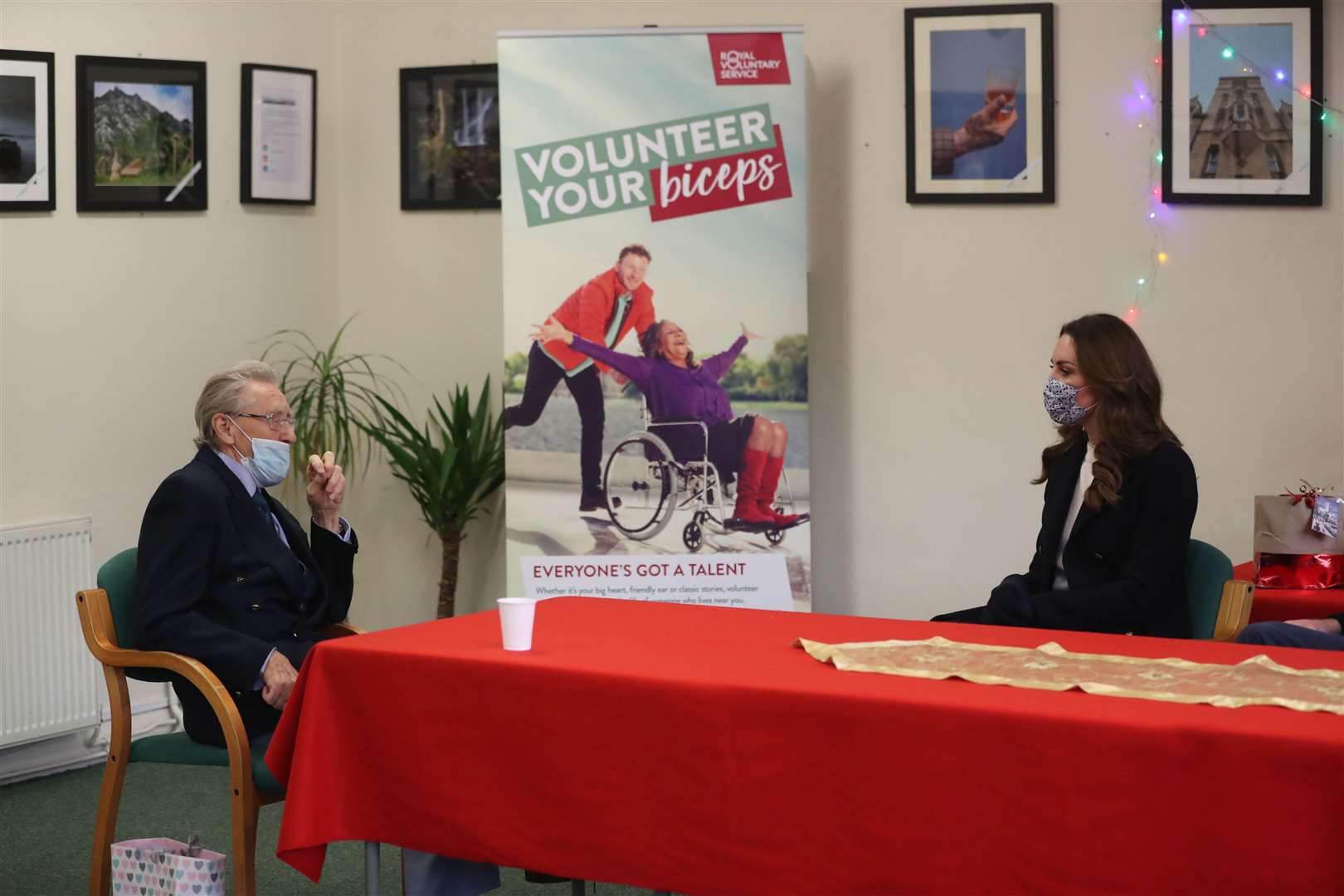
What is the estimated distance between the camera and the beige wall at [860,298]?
460 centimetres

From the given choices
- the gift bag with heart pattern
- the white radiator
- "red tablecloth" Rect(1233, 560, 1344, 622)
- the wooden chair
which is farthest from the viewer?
the white radiator

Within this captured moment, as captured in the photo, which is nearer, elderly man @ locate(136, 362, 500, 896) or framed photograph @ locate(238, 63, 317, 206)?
elderly man @ locate(136, 362, 500, 896)

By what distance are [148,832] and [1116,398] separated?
271 cm

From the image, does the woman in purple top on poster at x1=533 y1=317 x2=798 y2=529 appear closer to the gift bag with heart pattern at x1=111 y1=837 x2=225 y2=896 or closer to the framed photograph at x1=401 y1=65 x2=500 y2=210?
the framed photograph at x1=401 y1=65 x2=500 y2=210

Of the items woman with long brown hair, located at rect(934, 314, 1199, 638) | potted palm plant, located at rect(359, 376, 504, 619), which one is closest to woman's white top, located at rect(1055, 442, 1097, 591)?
woman with long brown hair, located at rect(934, 314, 1199, 638)

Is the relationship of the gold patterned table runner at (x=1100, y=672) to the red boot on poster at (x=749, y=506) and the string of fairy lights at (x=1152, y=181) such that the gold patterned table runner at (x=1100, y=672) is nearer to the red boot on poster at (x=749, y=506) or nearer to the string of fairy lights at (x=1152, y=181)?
the red boot on poster at (x=749, y=506)

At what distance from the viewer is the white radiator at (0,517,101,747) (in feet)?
14.5

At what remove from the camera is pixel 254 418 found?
3215 mm

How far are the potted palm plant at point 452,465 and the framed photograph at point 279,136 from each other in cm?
84

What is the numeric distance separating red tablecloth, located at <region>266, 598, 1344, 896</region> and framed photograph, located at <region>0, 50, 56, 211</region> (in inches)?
106

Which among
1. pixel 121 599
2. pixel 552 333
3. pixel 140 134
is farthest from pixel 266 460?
pixel 140 134

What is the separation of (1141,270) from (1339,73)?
80 cm

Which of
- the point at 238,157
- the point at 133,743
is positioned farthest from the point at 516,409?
the point at 133,743

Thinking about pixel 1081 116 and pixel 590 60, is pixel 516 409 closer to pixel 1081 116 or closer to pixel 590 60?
pixel 590 60
